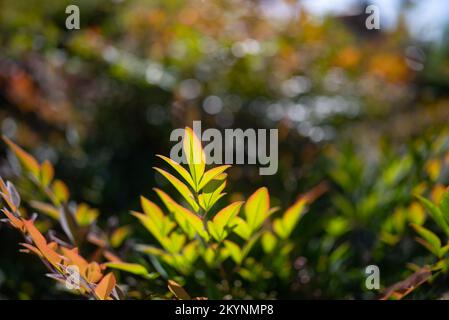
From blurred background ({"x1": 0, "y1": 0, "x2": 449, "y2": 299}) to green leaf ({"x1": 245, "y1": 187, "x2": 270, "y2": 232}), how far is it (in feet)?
1.19

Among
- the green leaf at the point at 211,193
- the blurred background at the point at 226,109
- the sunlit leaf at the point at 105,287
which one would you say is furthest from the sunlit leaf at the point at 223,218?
the blurred background at the point at 226,109

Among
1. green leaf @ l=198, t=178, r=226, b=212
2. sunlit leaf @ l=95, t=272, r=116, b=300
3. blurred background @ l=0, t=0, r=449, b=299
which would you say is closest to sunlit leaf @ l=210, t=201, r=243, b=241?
green leaf @ l=198, t=178, r=226, b=212

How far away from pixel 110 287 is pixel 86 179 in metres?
1.04

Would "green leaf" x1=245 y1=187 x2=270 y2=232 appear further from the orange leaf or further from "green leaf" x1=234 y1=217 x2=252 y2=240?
the orange leaf

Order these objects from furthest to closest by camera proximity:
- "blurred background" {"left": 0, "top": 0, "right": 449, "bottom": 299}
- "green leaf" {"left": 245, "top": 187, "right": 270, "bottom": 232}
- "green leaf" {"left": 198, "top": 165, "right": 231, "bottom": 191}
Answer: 1. "blurred background" {"left": 0, "top": 0, "right": 449, "bottom": 299}
2. "green leaf" {"left": 245, "top": 187, "right": 270, "bottom": 232}
3. "green leaf" {"left": 198, "top": 165, "right": 231, "bottom": 191}

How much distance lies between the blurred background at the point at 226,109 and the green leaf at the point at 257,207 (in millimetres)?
362

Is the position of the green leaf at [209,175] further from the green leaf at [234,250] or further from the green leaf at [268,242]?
the green leaf at [268,242]

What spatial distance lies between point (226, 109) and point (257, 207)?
1190 mm

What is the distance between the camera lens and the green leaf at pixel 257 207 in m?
0.90

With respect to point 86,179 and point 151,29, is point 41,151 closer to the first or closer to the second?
point 86,179

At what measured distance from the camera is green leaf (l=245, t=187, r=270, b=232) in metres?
0.90

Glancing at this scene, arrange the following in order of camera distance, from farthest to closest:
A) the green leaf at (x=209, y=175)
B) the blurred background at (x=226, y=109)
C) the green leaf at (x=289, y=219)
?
1. the blurred background at (x=226, y=109)
2. the green leaf at (x=289, y=219)
3. the green leaf at (x=209, y=175)

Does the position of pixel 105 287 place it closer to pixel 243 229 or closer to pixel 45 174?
pixel 243 229

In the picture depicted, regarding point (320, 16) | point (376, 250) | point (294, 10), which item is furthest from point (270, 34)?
point (376, 250)
